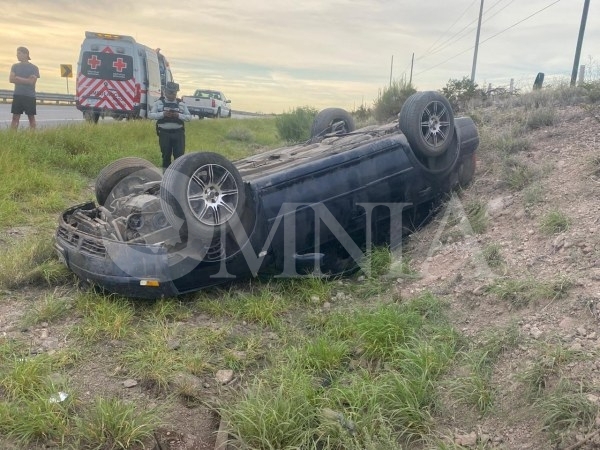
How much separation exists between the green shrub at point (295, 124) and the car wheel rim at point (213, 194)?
388 inches

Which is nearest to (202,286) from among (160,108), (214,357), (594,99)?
(214,357)

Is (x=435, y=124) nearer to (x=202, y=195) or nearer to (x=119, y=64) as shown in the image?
(x=202, y=195)

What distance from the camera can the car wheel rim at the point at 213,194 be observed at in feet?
13.4

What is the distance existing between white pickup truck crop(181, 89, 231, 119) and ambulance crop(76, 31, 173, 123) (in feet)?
34.5

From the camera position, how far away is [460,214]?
17.7 ft

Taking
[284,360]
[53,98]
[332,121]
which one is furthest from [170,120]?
[53,98]

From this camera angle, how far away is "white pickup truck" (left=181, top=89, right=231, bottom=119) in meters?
25.6

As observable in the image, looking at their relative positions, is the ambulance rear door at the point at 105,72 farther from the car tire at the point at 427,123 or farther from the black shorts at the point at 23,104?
the car tire at the point at 427,123

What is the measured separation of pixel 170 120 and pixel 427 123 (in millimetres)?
4135

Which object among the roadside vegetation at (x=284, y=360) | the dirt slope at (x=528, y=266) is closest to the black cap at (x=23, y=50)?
the roadside vegetation at (x=284, y=360)

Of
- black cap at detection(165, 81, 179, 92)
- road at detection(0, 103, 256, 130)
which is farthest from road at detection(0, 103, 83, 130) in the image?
black cap at detection(165, 81, 179, 92)

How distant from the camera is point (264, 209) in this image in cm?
429

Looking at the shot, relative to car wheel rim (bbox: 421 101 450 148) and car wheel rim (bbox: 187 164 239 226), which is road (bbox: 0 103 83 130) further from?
car wheel rim (bbox: 421 101 450 148)

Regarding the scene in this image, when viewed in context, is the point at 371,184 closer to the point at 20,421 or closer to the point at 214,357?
the point at 214,357
